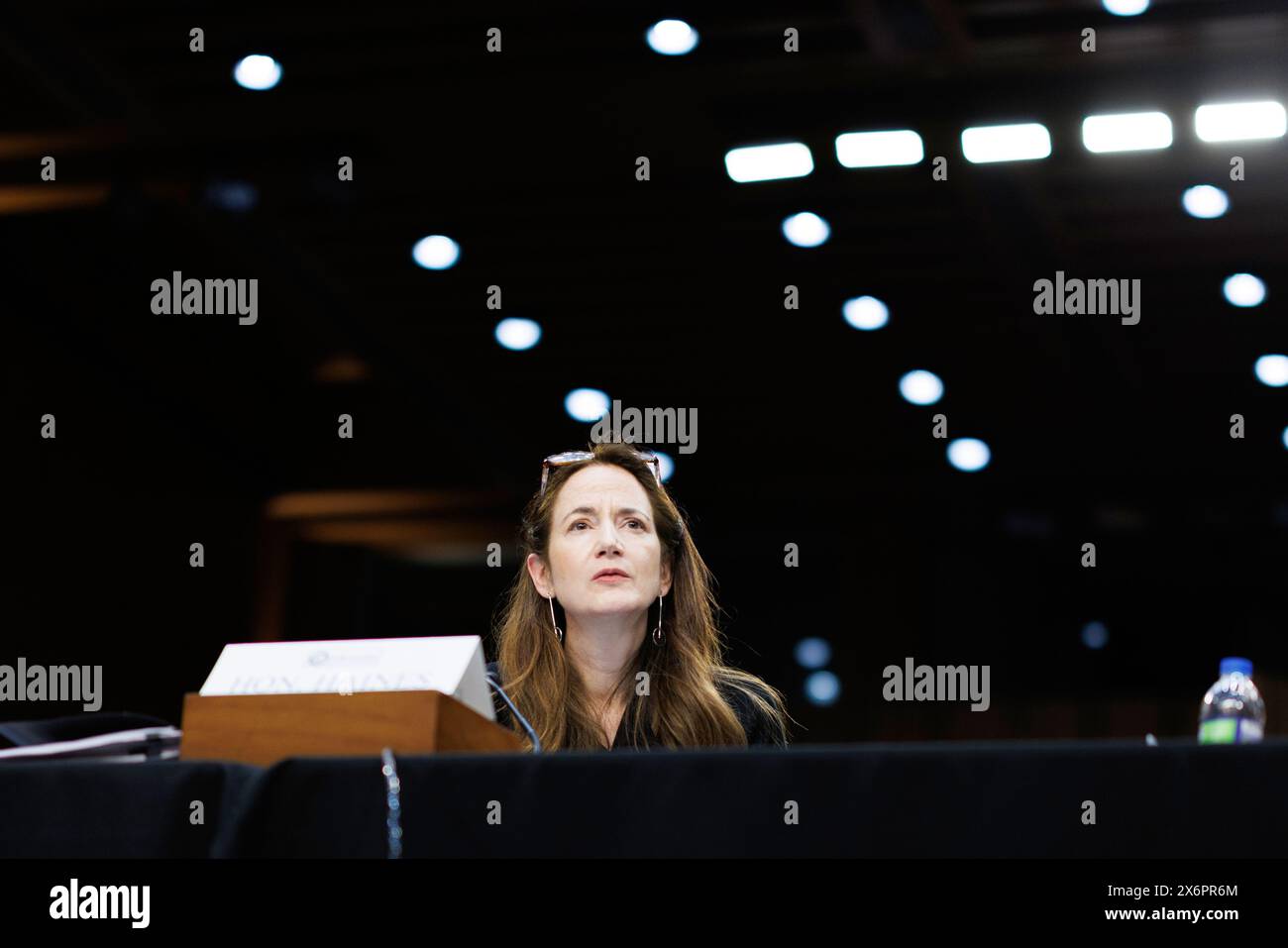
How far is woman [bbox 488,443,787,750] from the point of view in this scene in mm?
2566

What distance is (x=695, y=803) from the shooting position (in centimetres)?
138

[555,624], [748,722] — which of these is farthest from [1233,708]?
[555,624]

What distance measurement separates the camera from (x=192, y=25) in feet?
17.0

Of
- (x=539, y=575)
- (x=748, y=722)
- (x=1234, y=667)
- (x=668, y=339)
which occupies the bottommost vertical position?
(x=748, y=722)

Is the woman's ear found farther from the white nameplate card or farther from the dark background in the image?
the dark background

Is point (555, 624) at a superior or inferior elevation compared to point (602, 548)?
inferior

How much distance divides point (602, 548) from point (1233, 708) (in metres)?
1.18

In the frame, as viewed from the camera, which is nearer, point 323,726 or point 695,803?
point 695,803

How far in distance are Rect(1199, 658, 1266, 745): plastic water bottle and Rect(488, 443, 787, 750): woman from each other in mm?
916

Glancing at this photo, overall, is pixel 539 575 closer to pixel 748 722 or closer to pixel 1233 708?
pixel 748 722

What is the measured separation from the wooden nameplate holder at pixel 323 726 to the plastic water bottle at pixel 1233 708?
2.39ft

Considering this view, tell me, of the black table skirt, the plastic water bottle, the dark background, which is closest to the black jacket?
the plastic water bottle

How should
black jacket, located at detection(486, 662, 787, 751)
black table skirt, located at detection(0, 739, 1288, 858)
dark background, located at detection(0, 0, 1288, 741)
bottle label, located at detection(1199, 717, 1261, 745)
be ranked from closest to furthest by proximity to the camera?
black table skirt, located at detection(0, 739, 1288, 858) < bottle label, located at detection(1199, 717, 1261, 745) < black jacket, located at detection(486, 662, 787, 751) < dark background, located at detection(0, 0, 1288, 741)

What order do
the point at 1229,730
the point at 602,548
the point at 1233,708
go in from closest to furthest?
1. the point at 1229,730
2. the point at 1233,708
3. the point at 602,548
